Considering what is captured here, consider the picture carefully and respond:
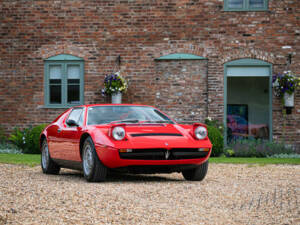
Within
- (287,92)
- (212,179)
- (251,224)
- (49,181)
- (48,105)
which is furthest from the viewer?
(48,105)

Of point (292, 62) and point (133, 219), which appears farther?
point (292, 62)

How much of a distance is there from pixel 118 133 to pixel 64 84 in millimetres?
9831

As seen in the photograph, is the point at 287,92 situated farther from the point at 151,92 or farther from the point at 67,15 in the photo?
the point at 67,15

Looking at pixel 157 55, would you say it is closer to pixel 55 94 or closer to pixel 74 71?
pixel 74 71

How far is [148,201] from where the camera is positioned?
20.0 ft

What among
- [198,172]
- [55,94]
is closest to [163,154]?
[198,172]

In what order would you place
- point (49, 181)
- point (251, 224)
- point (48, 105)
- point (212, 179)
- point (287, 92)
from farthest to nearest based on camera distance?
point (48, 105)
point (287, 92)
point (212, 179)
point (49, 181)
point (251, 224)

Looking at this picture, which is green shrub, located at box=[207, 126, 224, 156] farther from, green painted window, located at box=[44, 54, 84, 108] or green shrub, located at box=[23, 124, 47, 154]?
green shrub, located at box=[23, 124, 47, 154]

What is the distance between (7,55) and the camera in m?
17.4

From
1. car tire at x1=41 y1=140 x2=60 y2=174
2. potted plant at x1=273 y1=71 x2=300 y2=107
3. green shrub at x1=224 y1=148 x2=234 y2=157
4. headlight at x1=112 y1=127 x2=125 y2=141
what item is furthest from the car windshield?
potted plant at x1=273 y1=71 x2=300 y2=107

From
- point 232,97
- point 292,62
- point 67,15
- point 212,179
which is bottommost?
point 212,179

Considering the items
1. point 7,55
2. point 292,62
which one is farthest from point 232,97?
point 7,55

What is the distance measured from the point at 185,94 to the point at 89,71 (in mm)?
3234

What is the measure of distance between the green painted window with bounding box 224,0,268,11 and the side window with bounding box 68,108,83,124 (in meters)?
8.72
